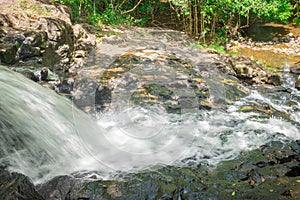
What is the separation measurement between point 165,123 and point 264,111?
6.49 feet

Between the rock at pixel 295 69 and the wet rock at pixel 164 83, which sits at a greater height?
the wet rock at pixel 164 83

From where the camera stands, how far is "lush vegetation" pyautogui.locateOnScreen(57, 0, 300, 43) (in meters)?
9.79

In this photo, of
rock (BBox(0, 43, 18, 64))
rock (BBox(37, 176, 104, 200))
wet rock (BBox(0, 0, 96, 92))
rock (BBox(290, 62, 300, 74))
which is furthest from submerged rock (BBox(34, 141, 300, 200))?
rock (BBox(290, 62, 300, 74))

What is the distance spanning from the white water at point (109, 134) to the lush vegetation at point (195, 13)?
5608mm

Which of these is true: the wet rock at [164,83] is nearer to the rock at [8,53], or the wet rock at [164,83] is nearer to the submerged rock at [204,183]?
the rock at [8,53]

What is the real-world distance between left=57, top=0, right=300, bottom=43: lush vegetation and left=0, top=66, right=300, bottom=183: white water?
561cm

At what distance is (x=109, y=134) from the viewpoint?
442 centimetres

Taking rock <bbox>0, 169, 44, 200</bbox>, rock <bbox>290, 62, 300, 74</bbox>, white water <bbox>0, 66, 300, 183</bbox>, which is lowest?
rock <bbox>290, 62, 300, 74</bbox>

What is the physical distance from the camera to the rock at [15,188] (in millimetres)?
1976

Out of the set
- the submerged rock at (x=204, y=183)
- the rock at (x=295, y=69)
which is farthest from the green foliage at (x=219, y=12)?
the submerged rock at (x=204, y=183)

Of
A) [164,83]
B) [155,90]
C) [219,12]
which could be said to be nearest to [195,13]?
[219,12]

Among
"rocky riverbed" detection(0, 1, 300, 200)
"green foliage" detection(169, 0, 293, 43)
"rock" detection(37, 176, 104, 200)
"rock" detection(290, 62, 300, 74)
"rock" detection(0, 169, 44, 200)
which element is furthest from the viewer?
"green foliage" detection(169, 0, 293, 43)

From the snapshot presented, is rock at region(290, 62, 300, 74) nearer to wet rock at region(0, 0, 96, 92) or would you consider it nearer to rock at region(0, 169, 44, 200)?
wet rock at region(0, 0, 96, 92)

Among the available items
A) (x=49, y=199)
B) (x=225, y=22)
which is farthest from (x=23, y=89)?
(x=225, y=22)
